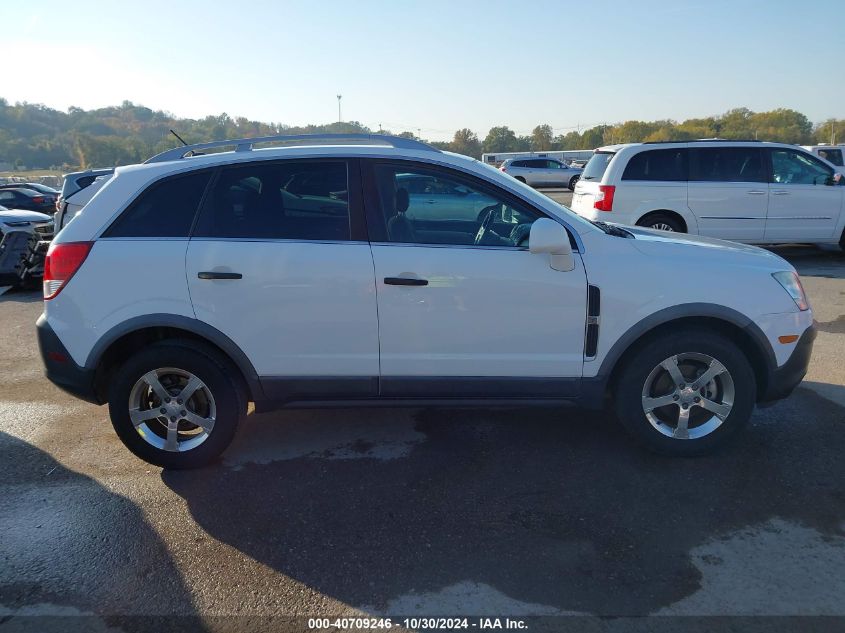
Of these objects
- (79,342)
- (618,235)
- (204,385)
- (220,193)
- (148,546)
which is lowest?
(148,546)

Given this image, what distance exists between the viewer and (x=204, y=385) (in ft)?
12.0

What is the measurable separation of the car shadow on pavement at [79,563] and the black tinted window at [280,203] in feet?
5.39

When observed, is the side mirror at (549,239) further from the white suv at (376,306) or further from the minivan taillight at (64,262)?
the minivan taillight at (64,262)

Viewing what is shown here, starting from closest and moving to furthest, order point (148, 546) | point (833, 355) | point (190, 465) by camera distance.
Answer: point (148, 546)
point (190, 465)
point (833, 355)

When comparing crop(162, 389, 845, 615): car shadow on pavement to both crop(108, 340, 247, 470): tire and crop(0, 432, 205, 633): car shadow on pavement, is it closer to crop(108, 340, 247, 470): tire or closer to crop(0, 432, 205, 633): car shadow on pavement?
crop(108, 340, 247, 470): tire

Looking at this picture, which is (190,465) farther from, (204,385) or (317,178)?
(317,178)

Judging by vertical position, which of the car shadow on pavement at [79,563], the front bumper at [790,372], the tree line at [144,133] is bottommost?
the car shadow on pavement at [79,563]

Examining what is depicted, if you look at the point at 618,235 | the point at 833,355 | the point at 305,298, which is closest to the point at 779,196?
the point at 833,355

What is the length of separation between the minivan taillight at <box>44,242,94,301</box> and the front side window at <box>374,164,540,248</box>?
172 cm

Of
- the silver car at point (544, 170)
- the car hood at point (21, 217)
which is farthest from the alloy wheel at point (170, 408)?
the silver car at point (544, 170)

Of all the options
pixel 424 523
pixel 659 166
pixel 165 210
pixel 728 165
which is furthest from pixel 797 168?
pixel 165 210

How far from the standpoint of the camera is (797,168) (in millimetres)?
9469

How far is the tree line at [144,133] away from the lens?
4441 centimetres

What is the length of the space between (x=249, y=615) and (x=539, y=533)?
139 centimetres
